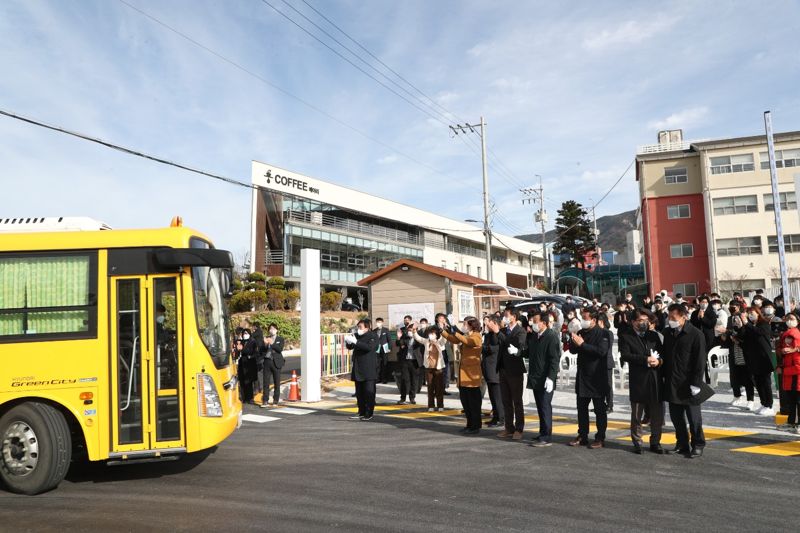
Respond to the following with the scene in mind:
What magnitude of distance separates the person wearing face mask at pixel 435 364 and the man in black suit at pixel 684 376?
16.4ft

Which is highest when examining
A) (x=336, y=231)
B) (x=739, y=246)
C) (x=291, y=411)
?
(x=336, y=231)

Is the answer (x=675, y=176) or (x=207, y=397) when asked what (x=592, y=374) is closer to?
(x=207, y=397)

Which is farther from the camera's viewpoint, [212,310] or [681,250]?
[681,250]

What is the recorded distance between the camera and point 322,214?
45.8 metres

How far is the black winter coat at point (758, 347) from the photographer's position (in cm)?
958

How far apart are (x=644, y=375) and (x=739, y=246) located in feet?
123

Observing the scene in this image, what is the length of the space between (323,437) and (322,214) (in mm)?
37406

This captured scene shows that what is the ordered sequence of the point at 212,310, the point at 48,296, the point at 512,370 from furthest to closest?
the point at 512,370 < the point at 212,310 < the point at 48,296

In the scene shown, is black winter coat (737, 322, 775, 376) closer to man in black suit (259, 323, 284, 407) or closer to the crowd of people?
the crowd of people

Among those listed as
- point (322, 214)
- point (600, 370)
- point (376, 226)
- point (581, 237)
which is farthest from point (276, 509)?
point (581, 237)

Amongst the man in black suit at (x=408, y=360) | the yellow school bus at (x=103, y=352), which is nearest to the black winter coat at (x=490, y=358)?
the man in black suit at (x=408, y=360)

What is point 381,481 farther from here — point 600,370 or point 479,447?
point 600,370

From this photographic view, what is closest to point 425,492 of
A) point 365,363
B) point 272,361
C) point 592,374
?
point 592,374

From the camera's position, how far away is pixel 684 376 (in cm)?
744
